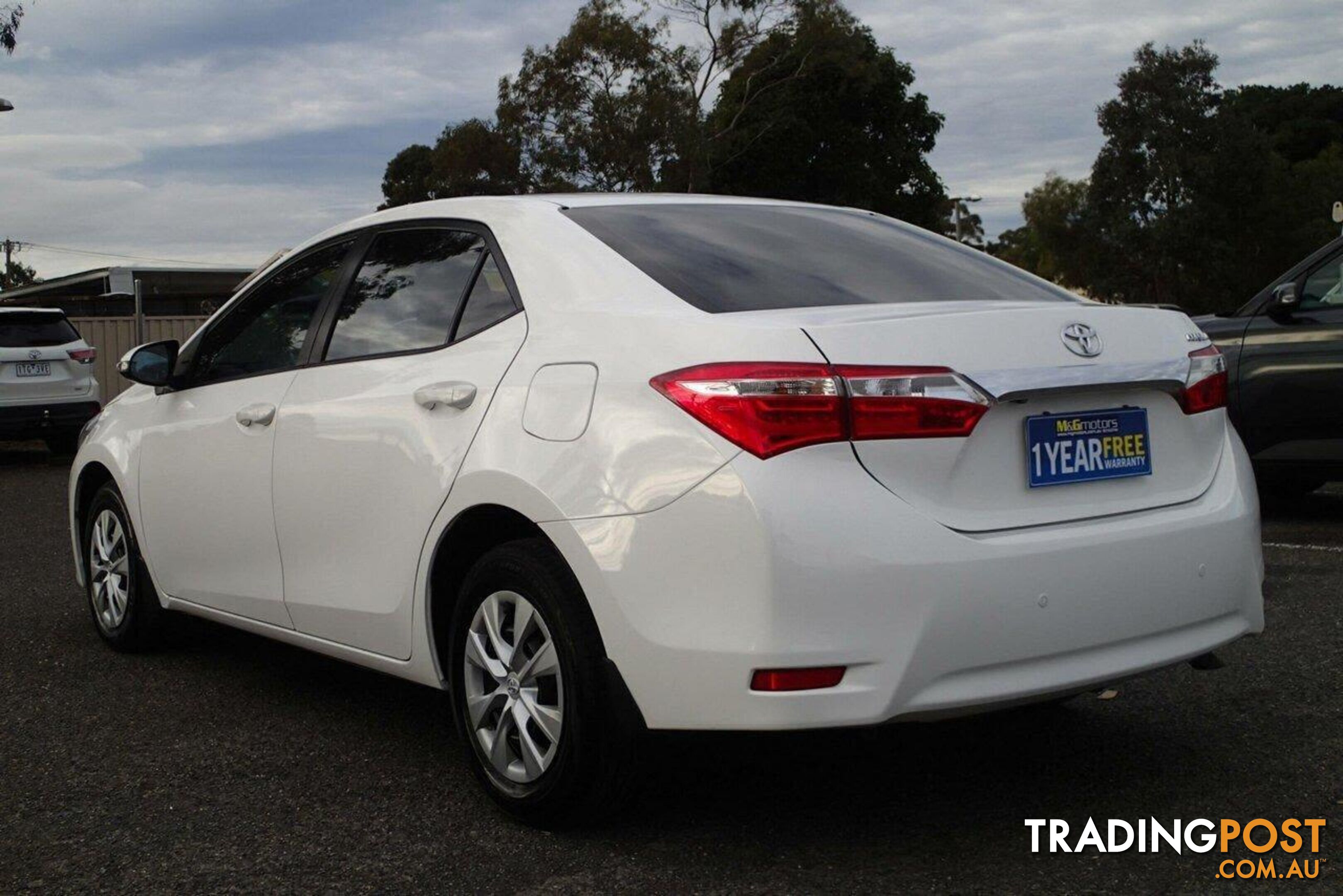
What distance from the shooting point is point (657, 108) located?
4634 centimetres

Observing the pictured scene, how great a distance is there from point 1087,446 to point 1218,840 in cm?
92

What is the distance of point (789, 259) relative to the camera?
3.95m

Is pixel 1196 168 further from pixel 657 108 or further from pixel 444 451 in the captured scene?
pixel 444 451

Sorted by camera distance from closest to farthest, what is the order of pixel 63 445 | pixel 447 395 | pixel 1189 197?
pixel 447 395 < pixel 63 445 < pixel 1189 197

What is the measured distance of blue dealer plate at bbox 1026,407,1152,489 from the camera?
340cm

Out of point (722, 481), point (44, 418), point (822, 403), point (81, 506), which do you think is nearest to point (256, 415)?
point (81, 506)

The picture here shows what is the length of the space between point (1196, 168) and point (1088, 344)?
6365 cm

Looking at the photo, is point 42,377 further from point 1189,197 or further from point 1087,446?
point 1189,197

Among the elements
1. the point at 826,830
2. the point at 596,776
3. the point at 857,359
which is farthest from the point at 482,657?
the point at 857,359

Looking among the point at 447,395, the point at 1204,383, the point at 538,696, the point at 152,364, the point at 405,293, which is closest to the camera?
the point at 538,696

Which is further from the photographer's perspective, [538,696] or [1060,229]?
[1060,229]

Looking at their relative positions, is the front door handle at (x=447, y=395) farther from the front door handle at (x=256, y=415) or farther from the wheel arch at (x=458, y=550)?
the front door handle at (x=256, y=415)

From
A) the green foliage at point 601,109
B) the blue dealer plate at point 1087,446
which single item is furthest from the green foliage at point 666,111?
the blue dealer plate at point 1087,446

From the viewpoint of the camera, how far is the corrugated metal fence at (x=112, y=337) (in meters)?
24.9
